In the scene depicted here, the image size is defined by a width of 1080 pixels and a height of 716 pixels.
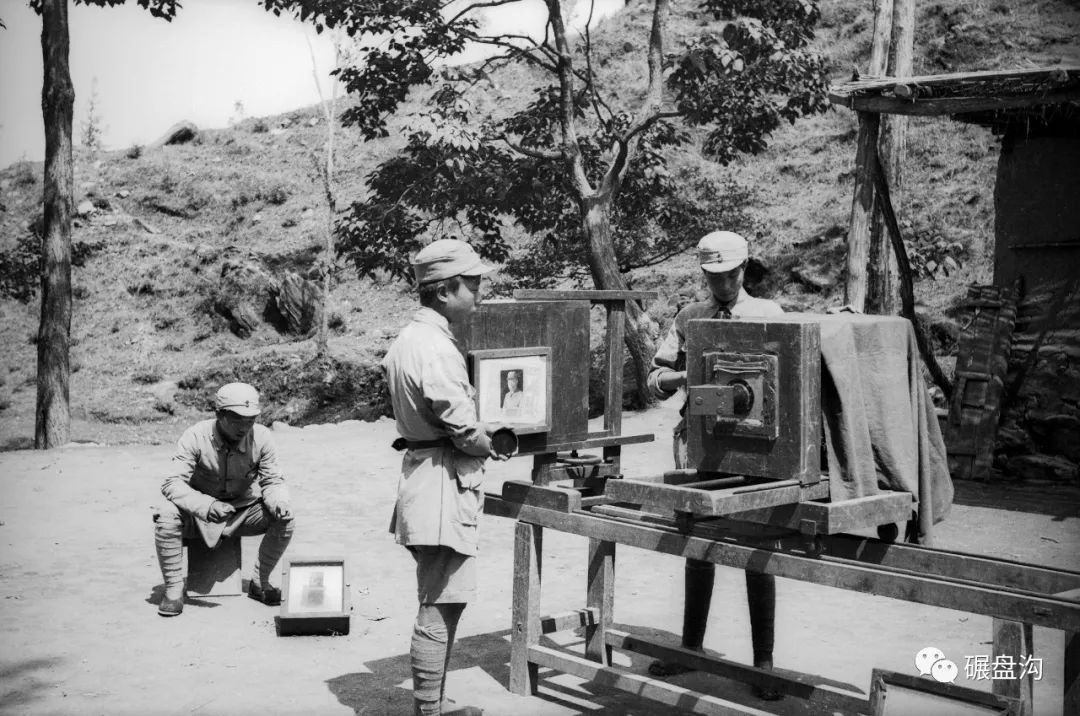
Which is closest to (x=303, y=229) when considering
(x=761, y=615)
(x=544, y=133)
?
(x=544, y=133)

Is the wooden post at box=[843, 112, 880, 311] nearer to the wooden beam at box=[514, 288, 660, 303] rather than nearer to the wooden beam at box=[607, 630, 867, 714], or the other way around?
the wooden beam at box=[514, 288, 660, 303]

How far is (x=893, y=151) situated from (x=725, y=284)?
8.83 meters

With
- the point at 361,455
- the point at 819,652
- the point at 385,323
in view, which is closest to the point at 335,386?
the point at 385,323

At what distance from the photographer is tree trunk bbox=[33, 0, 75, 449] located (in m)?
12.4

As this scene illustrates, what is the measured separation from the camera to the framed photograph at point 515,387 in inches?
165

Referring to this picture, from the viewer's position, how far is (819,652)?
4.96 metres

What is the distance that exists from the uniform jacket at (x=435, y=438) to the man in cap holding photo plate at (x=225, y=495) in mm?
2121

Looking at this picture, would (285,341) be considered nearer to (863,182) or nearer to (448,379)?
(863,182)

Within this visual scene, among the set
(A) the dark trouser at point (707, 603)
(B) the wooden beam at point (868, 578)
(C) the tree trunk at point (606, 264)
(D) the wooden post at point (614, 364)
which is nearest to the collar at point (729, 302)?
(D) the wooden post at point (614, 364)

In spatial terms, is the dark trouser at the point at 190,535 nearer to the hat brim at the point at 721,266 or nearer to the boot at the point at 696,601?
the boot at the point at 696,601

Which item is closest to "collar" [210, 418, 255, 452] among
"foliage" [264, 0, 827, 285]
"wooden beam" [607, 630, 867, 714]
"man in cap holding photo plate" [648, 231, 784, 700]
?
"wooden beam" [607, 630, 867, 714]

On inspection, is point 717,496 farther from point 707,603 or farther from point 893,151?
point 893,151

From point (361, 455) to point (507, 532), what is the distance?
3922mm

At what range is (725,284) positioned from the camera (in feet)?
14.3
